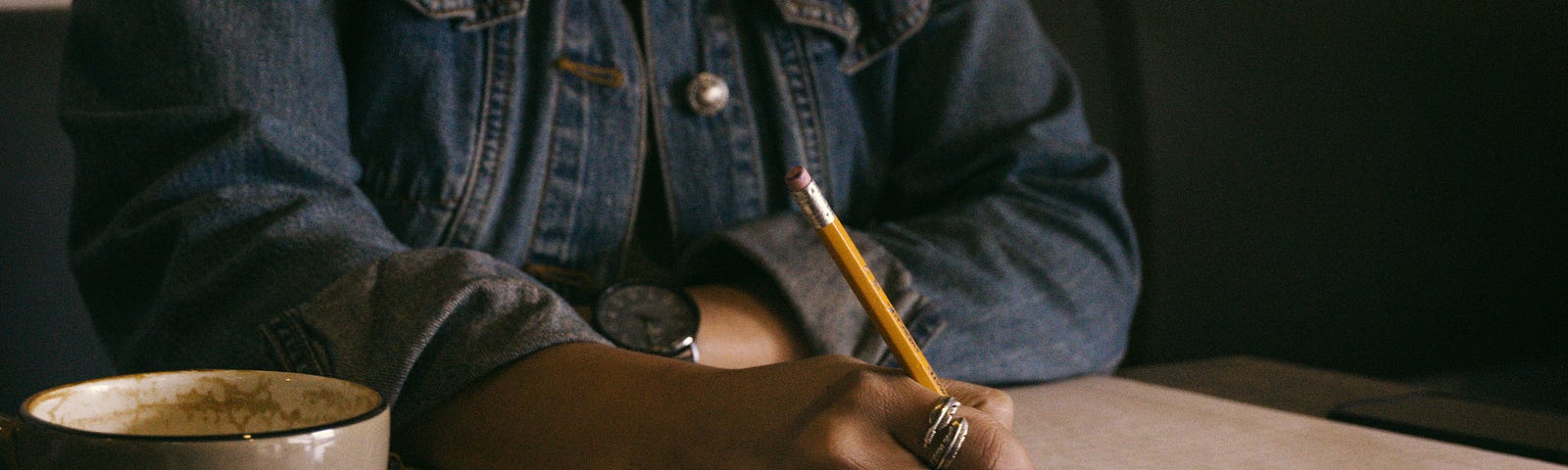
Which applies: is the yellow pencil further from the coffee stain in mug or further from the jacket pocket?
the jacket pocket

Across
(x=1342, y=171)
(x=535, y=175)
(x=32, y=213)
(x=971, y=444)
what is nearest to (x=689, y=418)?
(x=971, y=444)

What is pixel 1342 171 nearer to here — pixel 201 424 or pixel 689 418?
pixel 689 418

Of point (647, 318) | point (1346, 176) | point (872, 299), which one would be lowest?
point (1346, 176)

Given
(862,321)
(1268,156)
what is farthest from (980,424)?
(1268,156)

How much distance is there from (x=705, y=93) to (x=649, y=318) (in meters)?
0.20

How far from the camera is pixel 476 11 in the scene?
675 mm

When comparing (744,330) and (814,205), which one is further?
(744,330)

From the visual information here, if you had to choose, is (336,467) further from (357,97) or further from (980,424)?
(357,97)

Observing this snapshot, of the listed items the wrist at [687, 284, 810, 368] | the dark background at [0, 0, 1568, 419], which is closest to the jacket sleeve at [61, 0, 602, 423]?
the wrist at [687, 284, 810, 368]

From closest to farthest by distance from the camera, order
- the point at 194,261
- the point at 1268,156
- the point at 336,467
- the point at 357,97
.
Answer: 1. the point at 336,467
2. the point at 194,261
3. the point at 357,97
4. the point at 1268,156

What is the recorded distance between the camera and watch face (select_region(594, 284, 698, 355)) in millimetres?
585

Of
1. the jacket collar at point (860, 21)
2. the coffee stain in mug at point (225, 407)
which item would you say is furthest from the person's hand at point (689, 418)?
the jacket collar at point (860, 21)

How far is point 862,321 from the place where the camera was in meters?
0.63

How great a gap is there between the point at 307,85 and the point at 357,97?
6 centimetres
